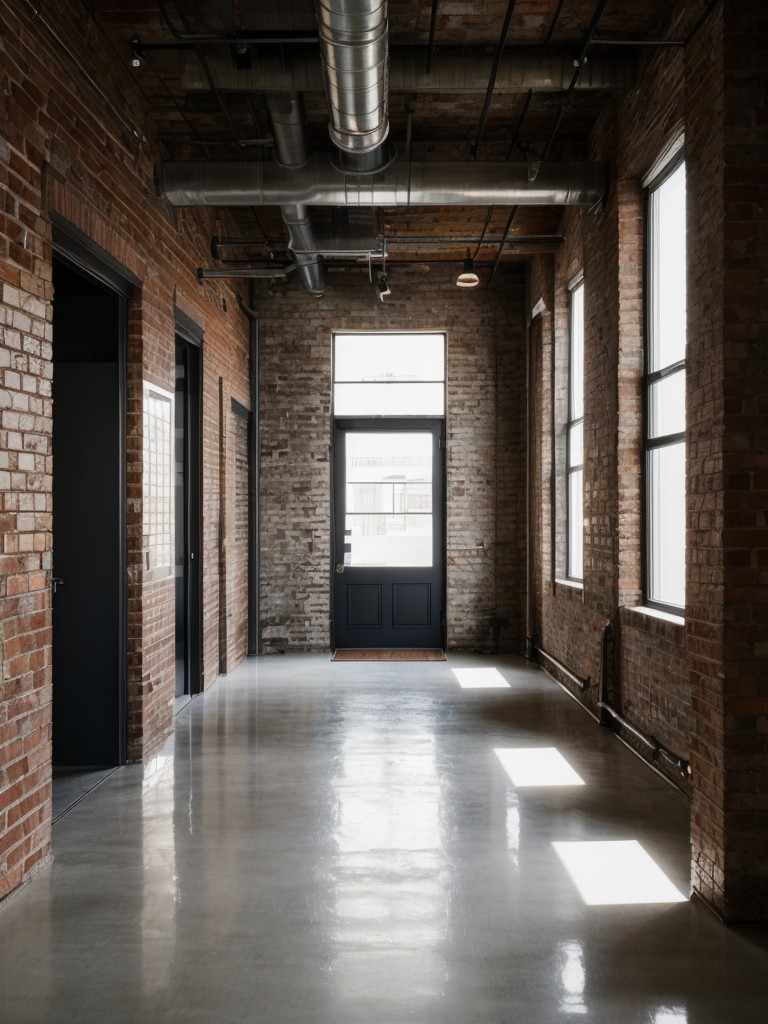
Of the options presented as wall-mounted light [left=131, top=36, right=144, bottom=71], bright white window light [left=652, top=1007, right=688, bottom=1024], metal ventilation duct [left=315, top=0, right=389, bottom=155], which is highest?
wall-mounted light [left=131, top=36, right=144, bottom=71]

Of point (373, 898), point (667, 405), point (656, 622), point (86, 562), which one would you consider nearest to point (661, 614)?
point (656, 622)

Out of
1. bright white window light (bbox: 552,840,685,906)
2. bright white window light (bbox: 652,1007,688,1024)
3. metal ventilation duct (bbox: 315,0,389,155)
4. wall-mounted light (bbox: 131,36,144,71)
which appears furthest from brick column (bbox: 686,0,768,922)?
wall-mounted light (bbox: 131,36,144,71)

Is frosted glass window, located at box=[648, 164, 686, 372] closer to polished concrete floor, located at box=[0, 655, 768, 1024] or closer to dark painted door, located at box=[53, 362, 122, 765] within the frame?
polished concrete floor, located at box=[0, 655, 768, 1024]

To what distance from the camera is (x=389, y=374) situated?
9680 mm

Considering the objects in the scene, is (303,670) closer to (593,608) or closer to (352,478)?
(352,478)

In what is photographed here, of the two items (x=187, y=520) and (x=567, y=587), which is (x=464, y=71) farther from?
(x=567, y=587)

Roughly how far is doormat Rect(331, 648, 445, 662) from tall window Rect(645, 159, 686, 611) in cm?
384

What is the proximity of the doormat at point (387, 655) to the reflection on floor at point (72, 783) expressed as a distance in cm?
419

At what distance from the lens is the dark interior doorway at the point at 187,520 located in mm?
6801

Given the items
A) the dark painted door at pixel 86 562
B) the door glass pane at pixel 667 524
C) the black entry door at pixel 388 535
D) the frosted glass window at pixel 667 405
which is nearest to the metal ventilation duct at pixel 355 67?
the dark painted door at pixel 86 562

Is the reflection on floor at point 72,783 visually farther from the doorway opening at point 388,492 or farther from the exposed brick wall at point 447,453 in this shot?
the doorway opening at point 388,492

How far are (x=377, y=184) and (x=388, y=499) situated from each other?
14.9 ft

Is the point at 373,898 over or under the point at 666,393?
under

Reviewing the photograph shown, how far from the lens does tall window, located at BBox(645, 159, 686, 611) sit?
501cm
